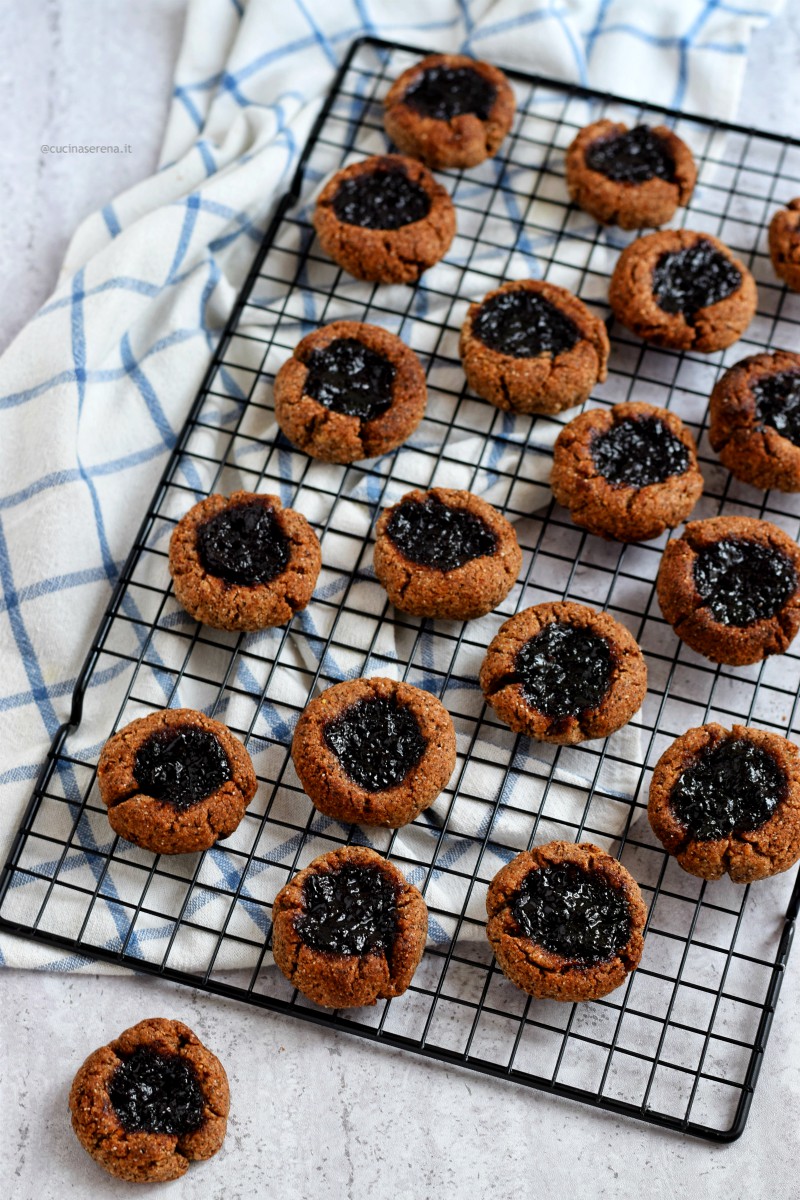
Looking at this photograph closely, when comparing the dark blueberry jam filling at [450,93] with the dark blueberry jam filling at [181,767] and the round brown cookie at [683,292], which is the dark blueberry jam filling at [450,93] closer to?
the round brown cookie at [683,292]

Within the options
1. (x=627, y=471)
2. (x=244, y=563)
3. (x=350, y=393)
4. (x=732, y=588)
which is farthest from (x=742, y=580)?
(x=244, y=563)

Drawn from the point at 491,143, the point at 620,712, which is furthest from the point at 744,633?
the point at 491,143

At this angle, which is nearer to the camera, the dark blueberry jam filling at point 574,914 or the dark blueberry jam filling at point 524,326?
the dark blueberry jam filling at point 574,914

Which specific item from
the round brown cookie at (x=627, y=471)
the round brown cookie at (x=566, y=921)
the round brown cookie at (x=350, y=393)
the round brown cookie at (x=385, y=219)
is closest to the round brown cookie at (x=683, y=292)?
the round brown cookie at (x=627, y=471)

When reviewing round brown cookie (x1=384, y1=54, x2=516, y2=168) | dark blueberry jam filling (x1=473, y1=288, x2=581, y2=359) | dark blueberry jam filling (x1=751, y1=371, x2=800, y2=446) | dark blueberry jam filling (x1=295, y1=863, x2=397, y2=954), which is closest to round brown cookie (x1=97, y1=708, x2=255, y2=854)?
dark blueberry jam filling (x1=295, y1=863, x2=397, y2=954)

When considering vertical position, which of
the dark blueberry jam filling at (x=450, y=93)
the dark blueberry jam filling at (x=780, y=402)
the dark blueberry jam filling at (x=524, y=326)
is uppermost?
the dark blueberry jam filling at (x=450, y=93)

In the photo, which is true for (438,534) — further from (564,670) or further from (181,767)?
(181,767)

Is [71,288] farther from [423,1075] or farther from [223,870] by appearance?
[423,1075]
